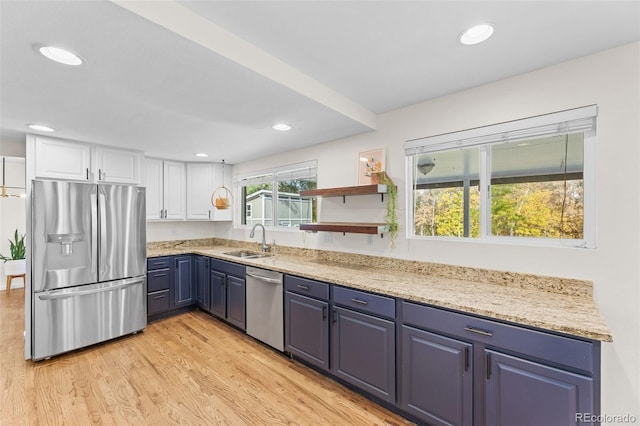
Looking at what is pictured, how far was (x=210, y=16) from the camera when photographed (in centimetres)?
141

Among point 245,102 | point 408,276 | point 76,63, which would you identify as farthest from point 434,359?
point 76,63

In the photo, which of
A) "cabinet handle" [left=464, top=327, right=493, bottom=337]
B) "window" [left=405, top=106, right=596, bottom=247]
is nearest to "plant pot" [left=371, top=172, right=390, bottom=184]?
"window" [left=405, top=106, right=596, bottom=247]

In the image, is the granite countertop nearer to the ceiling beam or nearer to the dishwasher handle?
the dishwasher handle

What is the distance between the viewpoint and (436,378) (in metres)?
1.75

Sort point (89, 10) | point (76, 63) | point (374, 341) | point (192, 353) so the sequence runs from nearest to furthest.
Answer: point (89, 10), point (76, 63), point (374, 341), point (192, 353)

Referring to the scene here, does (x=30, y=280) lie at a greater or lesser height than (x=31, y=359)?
greater

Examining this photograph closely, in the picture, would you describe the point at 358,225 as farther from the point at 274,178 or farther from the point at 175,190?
the point at 175,190

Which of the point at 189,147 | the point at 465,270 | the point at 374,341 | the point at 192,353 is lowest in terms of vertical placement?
the point at 192,353

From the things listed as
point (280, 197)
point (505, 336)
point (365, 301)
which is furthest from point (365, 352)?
point (280, 197)

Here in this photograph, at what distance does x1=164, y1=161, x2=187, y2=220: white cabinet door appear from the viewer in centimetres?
431

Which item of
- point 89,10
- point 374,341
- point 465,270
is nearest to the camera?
point 89,10

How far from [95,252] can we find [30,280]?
53cm

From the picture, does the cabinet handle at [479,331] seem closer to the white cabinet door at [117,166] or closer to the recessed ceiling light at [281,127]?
the recessed ceiling light at [281,127]

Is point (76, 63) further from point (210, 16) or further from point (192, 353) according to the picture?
point (192, 353)
